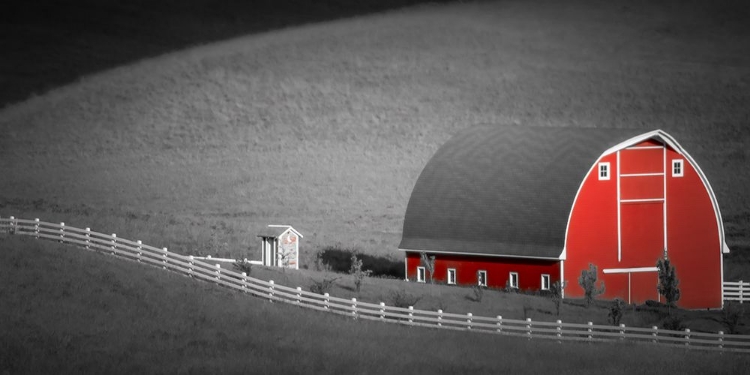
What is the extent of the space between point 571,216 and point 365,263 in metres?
11.4

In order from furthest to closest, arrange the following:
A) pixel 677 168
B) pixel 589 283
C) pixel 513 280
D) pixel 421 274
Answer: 1. pixel 421 274
2. pixel 677 168
3. pixel 513 280
4. pixel 589 283

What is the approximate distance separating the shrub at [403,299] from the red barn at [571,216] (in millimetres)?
6109

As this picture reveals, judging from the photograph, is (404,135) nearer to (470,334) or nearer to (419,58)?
(419,58)

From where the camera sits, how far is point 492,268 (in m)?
52.7

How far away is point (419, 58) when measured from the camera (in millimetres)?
104562

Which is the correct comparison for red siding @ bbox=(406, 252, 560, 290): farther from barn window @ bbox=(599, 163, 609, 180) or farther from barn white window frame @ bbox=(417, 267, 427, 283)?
barn window @ bbox=(599, 163, 609, 180)

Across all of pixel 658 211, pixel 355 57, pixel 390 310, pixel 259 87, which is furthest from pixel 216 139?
pixel 390 310

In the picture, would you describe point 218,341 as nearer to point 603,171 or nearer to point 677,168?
point 603,171

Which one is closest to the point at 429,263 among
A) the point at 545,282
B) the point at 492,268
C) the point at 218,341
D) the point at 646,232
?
the point at 492,268

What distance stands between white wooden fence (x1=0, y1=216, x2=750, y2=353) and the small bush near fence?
1031 centimetres

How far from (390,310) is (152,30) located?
70.9 meters

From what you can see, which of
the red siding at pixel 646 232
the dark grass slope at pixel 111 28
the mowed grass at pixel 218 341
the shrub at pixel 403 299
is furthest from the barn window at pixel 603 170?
the dark grass slope at pixel 111 28

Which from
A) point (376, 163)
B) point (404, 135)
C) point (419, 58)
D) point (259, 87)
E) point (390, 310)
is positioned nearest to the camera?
point (390, 310)

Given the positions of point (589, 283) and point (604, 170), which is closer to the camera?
point (589, 283)
